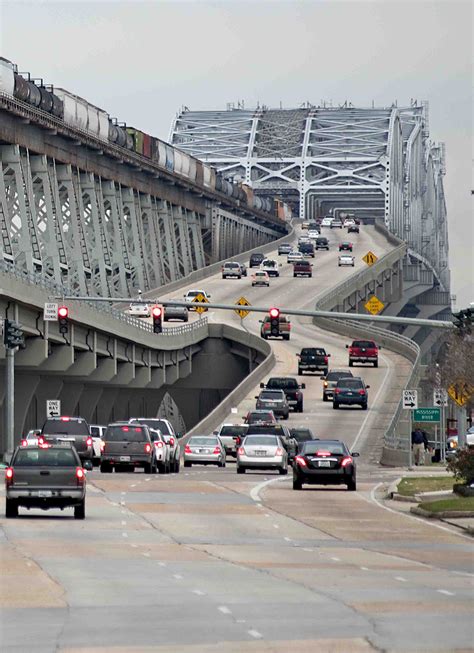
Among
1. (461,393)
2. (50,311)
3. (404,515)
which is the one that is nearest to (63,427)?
(50,311)

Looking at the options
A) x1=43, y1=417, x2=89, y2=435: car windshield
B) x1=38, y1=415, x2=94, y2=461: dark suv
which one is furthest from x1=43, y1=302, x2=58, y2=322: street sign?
x1=43, y1=417, x2=89, y2=435: car windshield

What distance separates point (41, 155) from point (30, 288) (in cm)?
3322

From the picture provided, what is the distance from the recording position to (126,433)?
5228 centimetres

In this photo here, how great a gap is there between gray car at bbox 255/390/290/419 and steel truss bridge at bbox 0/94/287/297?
1127 centimetres

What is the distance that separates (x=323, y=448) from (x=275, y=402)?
37.9m

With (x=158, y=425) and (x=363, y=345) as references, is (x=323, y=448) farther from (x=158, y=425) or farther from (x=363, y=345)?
(x=363, y=345)

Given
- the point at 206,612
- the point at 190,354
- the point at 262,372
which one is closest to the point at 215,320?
the point at 190,354

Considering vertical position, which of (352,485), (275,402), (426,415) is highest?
(275,402)

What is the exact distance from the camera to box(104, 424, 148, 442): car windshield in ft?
171

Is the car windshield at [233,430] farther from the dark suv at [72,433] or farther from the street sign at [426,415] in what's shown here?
the dark suv at [72,433]

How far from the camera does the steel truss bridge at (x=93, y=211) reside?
9338cm

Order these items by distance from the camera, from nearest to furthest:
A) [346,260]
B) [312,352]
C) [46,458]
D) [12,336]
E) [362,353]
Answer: [46,458]
[12,336]
[312,352]
[362,353]
[346,260]

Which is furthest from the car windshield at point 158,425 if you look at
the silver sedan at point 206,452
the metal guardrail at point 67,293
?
the metal guardrail at point 67,293

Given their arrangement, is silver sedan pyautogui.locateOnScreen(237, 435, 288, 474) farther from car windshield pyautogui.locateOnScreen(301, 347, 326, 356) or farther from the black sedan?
car windshield pyautogui.locateOnScreen(301, 347, 326, 356)
